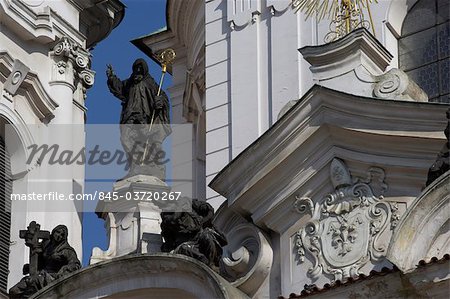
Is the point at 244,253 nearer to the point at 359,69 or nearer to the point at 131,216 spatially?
the point at 131,216

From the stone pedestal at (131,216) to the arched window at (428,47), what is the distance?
2.33 m

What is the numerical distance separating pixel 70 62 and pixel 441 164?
633 cm

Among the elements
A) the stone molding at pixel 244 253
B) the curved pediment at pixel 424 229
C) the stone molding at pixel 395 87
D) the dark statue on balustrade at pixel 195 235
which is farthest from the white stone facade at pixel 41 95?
the curved pediment at pixel 424 229

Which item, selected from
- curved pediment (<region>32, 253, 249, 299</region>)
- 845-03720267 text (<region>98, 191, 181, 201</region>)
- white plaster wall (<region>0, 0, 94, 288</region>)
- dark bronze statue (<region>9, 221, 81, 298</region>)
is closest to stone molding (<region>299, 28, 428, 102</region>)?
845-03720267 text (<region>98, 191, 181, 201</region>)

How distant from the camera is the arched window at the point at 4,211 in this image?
16047 millimetres

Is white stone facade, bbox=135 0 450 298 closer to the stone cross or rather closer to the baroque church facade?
the baroque church facade

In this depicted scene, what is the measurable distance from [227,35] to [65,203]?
225 cm

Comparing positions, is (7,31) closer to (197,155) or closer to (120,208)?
(197,155)

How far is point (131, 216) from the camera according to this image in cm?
1420

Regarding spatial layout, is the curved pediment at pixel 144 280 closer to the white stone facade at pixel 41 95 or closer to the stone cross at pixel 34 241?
the stone cross at pixel 34 241

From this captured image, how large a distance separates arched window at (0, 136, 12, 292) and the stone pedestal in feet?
6.13

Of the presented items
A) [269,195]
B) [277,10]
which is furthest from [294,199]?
[277,10]

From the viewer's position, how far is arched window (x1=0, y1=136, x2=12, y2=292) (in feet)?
52.6

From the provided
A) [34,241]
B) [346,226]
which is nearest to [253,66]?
[34,241]
